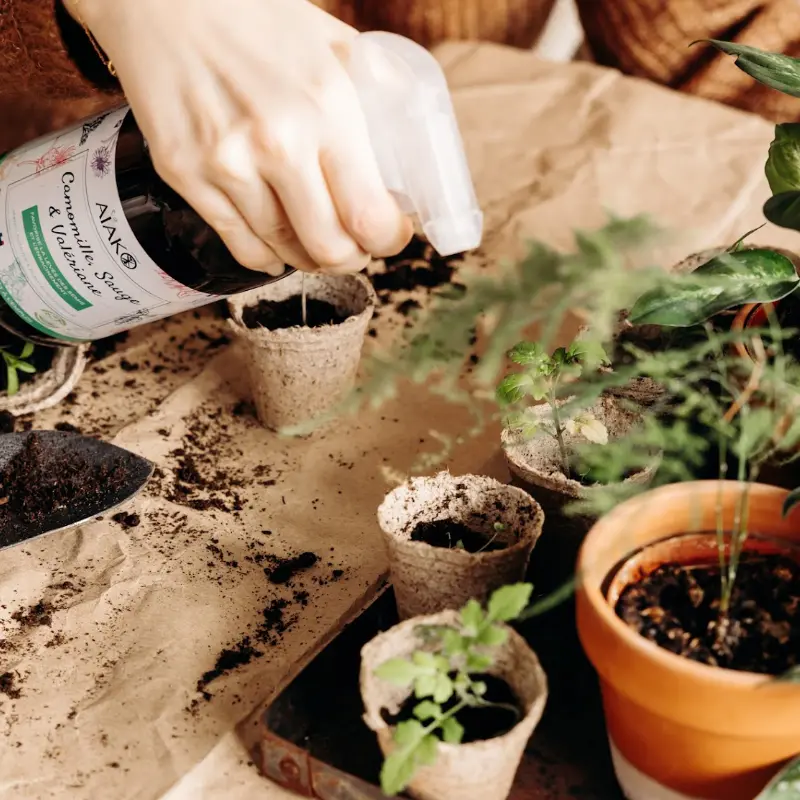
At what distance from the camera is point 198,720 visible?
0.71 m

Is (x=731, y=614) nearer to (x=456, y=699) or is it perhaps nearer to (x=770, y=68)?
(x=456, y=699)

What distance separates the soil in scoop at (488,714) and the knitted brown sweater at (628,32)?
96 centimetres

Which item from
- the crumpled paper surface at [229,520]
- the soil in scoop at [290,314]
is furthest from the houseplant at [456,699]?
the soil in scoop at [290,314]

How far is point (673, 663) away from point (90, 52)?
82cm

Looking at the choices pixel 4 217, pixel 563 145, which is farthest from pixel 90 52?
pixel 563 145

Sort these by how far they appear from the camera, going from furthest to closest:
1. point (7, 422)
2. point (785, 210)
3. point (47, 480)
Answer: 1. point (7, 422)
2. point (47, 480)
3. point (785, 210)

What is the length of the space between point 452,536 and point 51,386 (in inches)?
19.8

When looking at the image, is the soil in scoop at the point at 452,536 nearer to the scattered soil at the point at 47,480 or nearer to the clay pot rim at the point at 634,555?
the clay pot rim at the point at 634,555

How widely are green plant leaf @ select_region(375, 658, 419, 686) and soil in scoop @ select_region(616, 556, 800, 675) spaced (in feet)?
0.44

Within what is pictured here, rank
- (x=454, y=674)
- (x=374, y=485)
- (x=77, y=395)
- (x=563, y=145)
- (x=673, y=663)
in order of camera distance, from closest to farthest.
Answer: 1. (x=673, y=663)
2. (x=454, y=674)
3. (x=374, y=485)
4. (x=77, y=395)
5. (x=563, y=145)

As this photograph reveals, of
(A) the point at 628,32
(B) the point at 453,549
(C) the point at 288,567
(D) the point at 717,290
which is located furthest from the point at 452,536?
(A) the point at 628,32

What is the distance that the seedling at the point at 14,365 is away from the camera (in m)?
0.97

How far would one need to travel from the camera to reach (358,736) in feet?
2.18

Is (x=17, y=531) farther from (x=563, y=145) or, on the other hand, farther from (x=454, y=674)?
(x=563, y=145)
